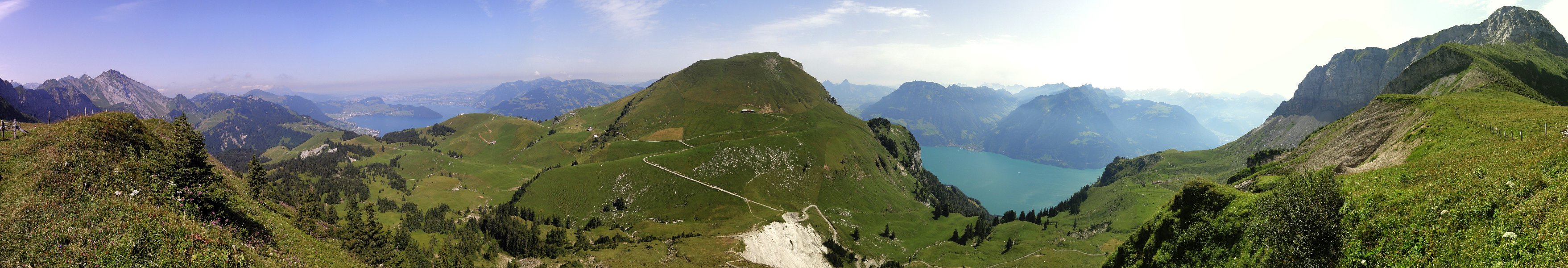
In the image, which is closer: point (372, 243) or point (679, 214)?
point (372, 243)

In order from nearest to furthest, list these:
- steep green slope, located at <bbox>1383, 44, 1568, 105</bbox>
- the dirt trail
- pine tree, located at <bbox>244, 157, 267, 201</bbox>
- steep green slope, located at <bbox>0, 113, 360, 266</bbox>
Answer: steep green slope, located at <bbox>0, 113, 360, 266</bbox> → pine tree, located at <bbox>244, 157, 267, 201</bbox> → steep green slope, located at <bbox>1383, 44, 1568, 105</bbox> → the dirt trail

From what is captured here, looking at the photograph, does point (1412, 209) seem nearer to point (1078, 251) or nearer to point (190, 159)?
point (190, 159)

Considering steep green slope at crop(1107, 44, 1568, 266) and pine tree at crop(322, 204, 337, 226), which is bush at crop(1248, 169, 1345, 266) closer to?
steep green slope at crop(1107, 44, 1568, 266)

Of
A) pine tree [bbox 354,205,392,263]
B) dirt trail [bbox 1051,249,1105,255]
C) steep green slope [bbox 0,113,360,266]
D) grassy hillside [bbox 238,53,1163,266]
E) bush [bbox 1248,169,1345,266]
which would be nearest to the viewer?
steep green slope [bbox 0,113,360,266]

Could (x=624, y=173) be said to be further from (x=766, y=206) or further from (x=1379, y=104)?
(x=1379, y=104)

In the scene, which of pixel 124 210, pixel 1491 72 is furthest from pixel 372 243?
pixel 1491 72

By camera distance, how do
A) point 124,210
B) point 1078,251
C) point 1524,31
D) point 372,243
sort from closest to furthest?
point 124,210 < point 372,243 < point 1078,251 < point 1524,31

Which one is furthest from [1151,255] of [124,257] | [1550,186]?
[124,257]

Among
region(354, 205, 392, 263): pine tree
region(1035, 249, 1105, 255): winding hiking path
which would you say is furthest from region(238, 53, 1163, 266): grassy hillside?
region(1035, 249, 1105, 255): winding hiking path
